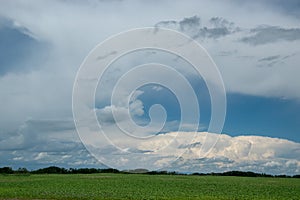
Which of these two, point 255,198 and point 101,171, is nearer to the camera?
point 255,198

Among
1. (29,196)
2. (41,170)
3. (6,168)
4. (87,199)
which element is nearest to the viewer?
(87,199)

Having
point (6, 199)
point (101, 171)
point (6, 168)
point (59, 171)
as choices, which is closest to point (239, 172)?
point (101, 171)

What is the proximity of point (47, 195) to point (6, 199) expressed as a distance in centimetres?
408

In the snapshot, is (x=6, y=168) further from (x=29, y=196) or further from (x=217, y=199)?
(x=217, y=199)

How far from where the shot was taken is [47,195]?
38781 mm

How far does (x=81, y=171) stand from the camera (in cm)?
13538

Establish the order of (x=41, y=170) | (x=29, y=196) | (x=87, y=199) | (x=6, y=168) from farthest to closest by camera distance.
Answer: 1. (x=41, y=170)
2. (x=6, y=168)
3. (x=29, y=196)
4. (x=87, y=199)

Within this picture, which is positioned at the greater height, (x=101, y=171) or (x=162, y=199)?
(x=101, y=171)

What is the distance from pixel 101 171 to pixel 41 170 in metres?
19.2

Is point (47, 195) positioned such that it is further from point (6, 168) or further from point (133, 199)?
point (6, 168)

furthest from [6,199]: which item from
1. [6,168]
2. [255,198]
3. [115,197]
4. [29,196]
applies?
[6,168]

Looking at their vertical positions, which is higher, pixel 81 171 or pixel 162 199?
pixel 81 171

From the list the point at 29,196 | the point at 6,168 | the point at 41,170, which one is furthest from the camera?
the point at 41,170

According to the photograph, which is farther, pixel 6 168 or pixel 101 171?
pixel 101 171
